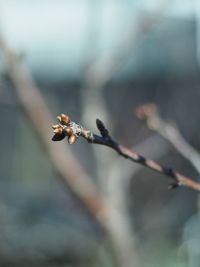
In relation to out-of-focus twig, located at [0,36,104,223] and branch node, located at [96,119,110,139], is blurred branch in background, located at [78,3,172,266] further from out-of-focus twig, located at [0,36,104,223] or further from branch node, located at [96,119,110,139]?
branch node, located at [96,119,110,139]

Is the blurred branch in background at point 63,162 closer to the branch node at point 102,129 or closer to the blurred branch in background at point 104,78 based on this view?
the blurred branch in background at point 104,78

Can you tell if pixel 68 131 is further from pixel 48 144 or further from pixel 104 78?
pixel 104 78

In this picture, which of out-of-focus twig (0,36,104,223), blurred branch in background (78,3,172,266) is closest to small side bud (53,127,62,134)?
out-of-focus twig (0,36,104,223)

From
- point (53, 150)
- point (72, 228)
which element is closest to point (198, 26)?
point (72, 228)

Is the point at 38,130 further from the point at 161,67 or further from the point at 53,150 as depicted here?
the point at 161,67

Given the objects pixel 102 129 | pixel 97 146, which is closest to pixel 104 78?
pixel 97 146

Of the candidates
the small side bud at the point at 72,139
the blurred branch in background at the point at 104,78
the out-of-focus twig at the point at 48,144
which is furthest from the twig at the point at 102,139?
the blurred branch in background at the point at 104,78
